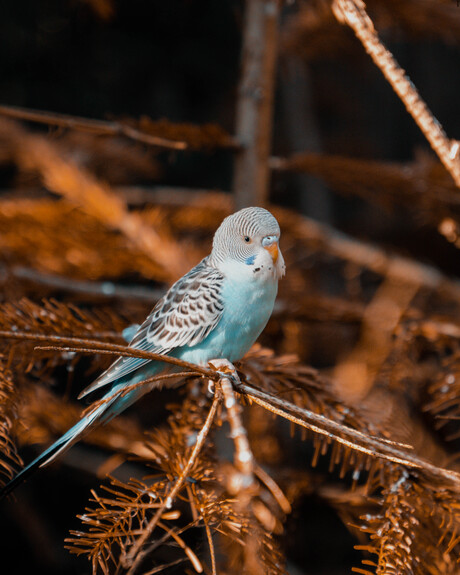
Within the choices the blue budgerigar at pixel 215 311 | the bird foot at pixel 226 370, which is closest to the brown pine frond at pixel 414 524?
the bird foot at pixel 226 370

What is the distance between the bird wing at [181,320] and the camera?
958 mm

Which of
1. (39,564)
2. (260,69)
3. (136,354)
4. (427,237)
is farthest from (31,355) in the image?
(427,237)

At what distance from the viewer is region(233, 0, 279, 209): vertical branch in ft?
4.26

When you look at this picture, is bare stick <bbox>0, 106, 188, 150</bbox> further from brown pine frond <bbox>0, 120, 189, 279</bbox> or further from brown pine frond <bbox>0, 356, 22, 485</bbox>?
brown pine frond <bbox>0, 356, 22, 485</bbox>

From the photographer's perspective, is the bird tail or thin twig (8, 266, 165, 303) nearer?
the bird tail

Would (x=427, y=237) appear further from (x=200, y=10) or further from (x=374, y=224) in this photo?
(x=200, y=10)

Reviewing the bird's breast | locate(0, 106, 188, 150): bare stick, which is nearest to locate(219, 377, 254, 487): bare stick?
the bird's breast

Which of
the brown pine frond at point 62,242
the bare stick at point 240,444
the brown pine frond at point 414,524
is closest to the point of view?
the bare stick at point 240,444

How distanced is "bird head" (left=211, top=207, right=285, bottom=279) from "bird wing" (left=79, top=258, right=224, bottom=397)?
0.07m

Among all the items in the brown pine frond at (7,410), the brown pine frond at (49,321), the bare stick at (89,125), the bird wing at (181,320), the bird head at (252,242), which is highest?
the bare stick at (89,125)

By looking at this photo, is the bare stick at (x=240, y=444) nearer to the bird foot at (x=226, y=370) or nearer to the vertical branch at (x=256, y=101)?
the bird foot at (x=226, y=370)

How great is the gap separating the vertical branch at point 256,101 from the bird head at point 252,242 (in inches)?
17.6

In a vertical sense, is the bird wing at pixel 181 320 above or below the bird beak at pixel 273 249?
below

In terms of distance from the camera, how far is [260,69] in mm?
1322
